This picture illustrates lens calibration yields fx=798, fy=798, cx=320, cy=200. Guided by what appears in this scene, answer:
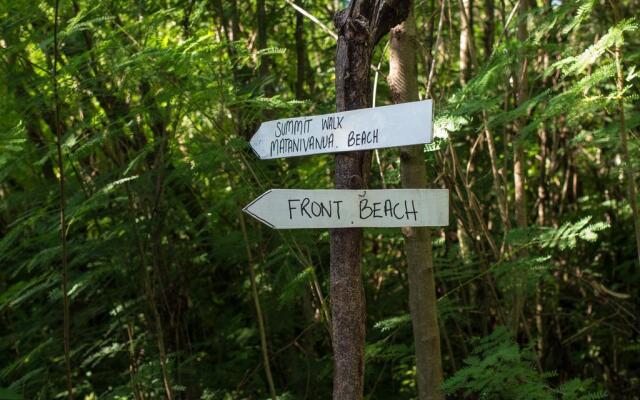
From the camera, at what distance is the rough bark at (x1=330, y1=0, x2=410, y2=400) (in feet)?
8.49

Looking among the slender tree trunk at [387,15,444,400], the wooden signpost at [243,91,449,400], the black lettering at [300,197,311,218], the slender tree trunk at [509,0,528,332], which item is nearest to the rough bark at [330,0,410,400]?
the wooden signpost at [243,91,449,400]

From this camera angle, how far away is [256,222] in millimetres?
4809

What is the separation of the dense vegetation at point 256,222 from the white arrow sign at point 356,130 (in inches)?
37.4

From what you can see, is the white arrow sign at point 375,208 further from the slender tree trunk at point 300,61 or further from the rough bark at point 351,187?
the slender tree trunk at point 300,61

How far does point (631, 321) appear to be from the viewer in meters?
5.82

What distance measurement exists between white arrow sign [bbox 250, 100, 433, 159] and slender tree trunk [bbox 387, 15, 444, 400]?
2.93ft

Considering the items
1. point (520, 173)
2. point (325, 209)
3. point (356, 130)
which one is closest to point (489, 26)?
point (520, 173)

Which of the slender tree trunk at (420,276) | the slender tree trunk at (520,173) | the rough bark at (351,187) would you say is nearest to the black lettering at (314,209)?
the rough bark at (351,187)

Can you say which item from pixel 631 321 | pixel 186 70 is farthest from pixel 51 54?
pixel 631 321

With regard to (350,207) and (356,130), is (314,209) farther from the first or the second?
(356,130)

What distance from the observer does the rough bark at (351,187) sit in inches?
102

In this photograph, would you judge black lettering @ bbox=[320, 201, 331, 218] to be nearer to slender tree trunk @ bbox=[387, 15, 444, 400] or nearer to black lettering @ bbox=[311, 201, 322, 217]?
black lettering @ bbox=[311, 201, 322, 217]

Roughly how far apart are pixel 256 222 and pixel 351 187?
2261 mm

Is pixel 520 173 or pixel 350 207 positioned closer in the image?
pixel 350 207
